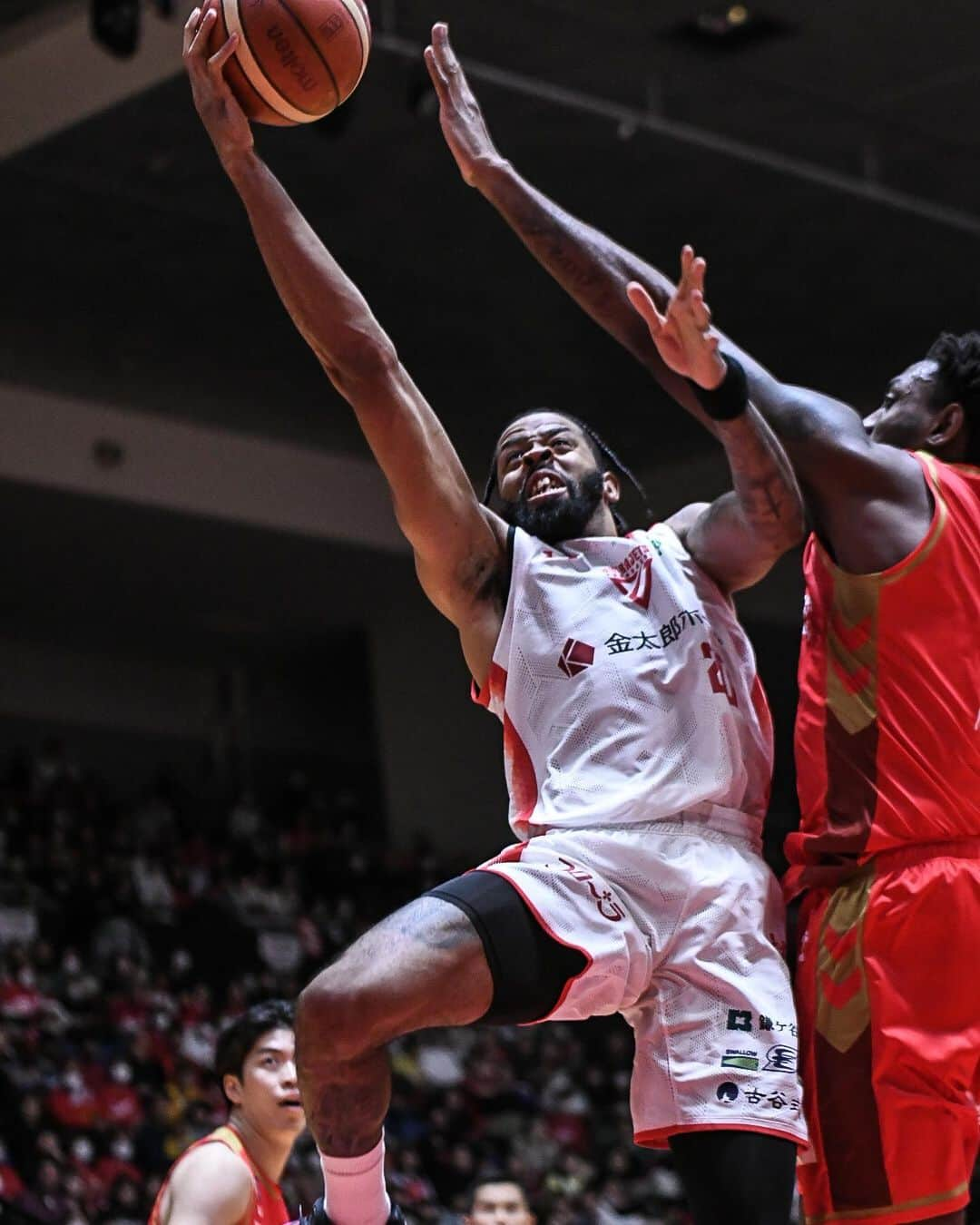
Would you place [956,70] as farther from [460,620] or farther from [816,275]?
[460,620]

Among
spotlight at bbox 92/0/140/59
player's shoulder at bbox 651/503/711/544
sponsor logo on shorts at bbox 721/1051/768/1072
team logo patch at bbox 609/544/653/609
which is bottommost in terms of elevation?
sponsor logo on shorts at bbox 721/1051/768/1072

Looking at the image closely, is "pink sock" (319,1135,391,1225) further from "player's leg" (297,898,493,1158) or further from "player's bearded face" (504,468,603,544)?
"player's bearded face" (504,468,603,544)

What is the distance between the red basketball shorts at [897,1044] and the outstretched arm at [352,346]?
1.14m

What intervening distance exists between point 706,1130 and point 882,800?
74 cm

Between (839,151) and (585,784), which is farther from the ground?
(839,151)

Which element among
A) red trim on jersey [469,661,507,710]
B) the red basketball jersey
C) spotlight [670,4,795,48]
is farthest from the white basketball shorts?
spotlight [670,4,795,48]

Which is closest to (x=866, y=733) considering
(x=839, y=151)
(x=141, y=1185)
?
(x=141, y=1185)

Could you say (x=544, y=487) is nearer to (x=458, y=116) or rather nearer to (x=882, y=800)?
(x=458, y=116)

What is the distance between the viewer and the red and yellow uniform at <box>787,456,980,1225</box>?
4004mm

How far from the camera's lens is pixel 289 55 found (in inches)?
176

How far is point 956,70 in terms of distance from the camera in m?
13.7

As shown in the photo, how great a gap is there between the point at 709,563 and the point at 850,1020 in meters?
1.04

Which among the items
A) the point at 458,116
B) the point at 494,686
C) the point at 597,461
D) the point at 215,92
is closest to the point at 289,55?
the point at 215,92

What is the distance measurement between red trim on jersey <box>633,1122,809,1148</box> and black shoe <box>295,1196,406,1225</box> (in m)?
0.49
